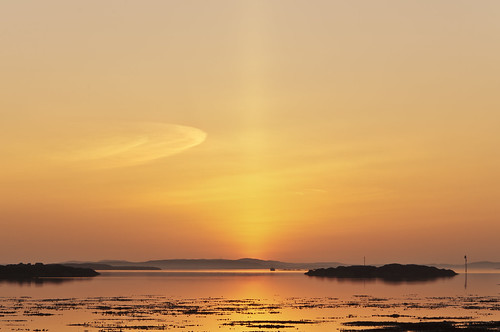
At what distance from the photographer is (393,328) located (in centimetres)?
7019

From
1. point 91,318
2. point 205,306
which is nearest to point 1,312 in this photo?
point 91,318

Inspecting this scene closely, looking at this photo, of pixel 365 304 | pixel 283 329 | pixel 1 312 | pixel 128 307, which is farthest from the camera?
pixel 365 304

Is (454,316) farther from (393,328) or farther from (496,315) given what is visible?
(393,328)

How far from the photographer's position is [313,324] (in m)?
75.8

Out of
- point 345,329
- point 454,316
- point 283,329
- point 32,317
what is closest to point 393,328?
point 345,329

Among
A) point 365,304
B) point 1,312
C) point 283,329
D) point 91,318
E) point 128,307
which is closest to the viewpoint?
point 283,329

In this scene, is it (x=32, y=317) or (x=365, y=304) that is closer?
(x=32, y=317)

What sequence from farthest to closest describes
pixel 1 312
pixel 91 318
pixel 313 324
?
1. pixel 1 312
2. pixel 91 318
3. pixel 313 324

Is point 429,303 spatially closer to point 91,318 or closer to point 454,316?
point 454,316

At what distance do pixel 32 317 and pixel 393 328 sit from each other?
37.5m

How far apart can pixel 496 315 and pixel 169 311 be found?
36.8 metres

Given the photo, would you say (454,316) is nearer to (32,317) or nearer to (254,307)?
(254,307)

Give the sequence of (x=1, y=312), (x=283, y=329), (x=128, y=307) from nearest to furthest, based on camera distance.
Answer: (x=283, y=329) → (x=1, y=312) → (x=128, y=307)

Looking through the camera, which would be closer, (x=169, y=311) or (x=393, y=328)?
(x=393, y=328)
